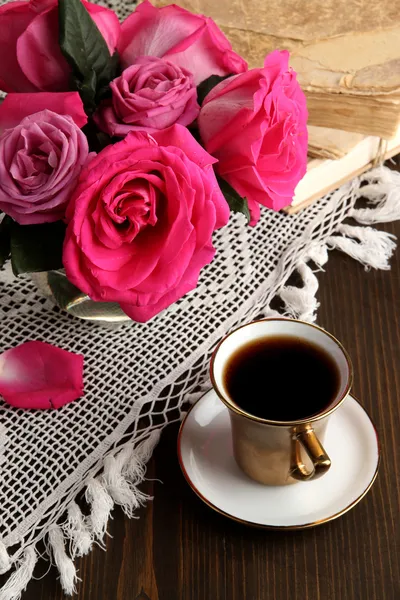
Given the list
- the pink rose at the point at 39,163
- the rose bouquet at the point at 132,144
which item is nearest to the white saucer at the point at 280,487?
the rose bouquet at the point at 132,144

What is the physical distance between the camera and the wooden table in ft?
2.06

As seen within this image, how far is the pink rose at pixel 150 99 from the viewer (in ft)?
2.17

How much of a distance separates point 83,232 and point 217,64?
0.83ft

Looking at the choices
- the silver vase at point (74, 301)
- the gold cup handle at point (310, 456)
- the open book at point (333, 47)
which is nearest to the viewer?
the gold cup handle at point (310, 456)

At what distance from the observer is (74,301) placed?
0.81 metres

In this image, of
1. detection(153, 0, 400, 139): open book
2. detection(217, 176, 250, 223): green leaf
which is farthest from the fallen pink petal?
detection(153, 0, 400, 139): open book

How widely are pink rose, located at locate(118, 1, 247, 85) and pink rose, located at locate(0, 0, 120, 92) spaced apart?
2 centimetres

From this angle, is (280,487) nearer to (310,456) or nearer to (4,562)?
(310,456)

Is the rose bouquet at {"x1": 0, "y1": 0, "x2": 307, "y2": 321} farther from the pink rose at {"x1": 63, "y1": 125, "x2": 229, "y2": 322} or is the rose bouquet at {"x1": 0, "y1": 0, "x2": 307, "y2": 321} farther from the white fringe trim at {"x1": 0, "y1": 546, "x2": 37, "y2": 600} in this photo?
the white fringe trim at {"x1": 0, "y1": 546, "x2": 37, "y2": 600}

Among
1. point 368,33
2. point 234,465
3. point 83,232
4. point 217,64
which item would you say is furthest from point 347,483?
point 368,33

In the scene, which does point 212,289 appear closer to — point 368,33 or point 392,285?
point 392,285

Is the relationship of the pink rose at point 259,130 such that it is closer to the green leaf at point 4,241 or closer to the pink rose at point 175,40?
the pink rose at point 175,40

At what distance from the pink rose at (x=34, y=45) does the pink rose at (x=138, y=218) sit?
14 centimetres

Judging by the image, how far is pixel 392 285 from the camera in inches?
36.2
